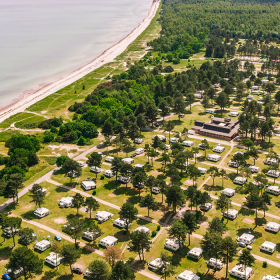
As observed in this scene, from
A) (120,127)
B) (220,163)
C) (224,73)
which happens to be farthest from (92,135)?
(224,73)

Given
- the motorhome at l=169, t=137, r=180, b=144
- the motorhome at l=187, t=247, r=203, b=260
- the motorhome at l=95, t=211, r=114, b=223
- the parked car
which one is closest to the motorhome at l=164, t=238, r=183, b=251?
the motorhome at l=187, t=247, r=203, b=260

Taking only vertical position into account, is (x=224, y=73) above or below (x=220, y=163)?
above

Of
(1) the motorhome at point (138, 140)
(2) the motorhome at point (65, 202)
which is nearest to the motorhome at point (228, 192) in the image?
(1) the motorhome at point (138, 140)

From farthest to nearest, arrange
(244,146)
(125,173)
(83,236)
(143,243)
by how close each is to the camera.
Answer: (244,146) < (125,173) < (83,236) < (143,243)

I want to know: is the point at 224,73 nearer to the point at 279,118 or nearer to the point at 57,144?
the point at 279,118

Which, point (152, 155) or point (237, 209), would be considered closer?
point (237, 209)

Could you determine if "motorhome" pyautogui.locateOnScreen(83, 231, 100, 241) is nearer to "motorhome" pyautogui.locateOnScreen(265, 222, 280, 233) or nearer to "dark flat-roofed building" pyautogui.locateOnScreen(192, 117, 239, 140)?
"motorhome" pyautogui.locateOnScreen(265, 222, 280, 233)

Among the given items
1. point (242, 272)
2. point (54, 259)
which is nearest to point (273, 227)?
point (242, 272)
